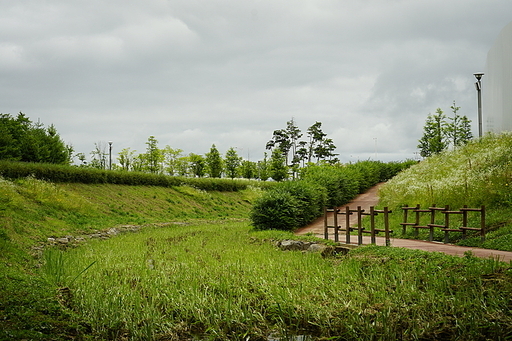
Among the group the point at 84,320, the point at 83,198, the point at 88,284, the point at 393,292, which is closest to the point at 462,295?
the point at 393,292

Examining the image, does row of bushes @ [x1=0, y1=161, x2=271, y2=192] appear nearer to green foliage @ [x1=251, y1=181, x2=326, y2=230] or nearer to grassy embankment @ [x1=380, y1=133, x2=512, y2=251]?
green foliage @ [x1=251, y1=181, x2=326, y2=230]

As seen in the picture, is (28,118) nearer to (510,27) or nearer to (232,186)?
(232,186)

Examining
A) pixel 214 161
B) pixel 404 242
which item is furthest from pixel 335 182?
pixel 214 161

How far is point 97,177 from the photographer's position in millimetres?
23656

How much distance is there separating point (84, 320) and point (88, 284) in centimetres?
164

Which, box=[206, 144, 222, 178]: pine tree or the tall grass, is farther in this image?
box=[206, 144, 222, 178]: pine tree

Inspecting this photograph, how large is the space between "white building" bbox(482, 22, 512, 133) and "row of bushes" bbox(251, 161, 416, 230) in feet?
27.8

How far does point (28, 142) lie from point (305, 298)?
26006 mm

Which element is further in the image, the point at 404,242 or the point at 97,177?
the point at 97,177

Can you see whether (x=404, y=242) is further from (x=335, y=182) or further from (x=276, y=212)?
(x=335, y=182)

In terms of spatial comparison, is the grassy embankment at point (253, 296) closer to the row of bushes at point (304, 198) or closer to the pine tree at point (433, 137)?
the row of bushes at point (304, 198)

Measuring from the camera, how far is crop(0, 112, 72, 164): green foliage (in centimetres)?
2332

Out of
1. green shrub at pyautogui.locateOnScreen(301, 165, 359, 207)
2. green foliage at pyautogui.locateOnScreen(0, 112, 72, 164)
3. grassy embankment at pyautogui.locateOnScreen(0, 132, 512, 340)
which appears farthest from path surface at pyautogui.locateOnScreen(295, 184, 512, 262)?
green foliage at pyautogui.locateOnScreen(0, 112, 72, 164)

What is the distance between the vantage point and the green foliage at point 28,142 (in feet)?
76.5
